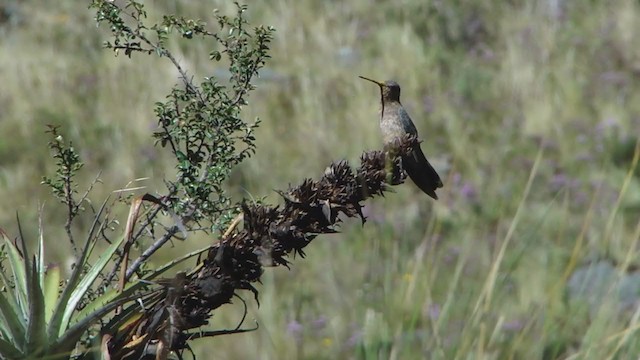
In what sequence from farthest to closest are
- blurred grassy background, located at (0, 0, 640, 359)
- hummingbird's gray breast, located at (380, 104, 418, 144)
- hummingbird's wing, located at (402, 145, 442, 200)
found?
blurred grassy background, located at (0, 0, 640, 359) → hummingbird's gray breast, located at (380, 104, 418, 144) → hummingbird's wing, located at (402, 145, 442, 200)

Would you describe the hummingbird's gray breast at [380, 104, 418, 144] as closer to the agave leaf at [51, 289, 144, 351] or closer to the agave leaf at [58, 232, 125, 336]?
the agave leaf at [58, 232, 125, 336]

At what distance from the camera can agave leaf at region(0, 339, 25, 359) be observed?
1661 millimetres

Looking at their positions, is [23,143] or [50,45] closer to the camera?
[23,143]

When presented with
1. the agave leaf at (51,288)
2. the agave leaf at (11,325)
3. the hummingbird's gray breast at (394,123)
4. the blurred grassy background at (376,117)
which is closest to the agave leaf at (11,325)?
the agave leaf at (11,325)

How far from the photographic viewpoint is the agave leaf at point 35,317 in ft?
5.57

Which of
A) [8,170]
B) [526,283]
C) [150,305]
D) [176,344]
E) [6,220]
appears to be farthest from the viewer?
[8,170]

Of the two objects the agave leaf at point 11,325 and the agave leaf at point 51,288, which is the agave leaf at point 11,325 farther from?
the agave leaf at point 51,288

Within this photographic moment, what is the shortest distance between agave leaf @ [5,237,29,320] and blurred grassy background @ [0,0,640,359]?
339 cm

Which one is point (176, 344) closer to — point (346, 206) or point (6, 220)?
point (346, 206)

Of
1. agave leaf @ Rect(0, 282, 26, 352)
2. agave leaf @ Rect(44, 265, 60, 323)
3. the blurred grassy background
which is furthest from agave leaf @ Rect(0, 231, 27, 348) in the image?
the blurred grassy background

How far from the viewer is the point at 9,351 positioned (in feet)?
5.48

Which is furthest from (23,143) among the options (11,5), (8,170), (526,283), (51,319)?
(51,319)

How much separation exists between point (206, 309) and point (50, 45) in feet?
32.9

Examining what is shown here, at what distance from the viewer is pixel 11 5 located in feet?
39.9
